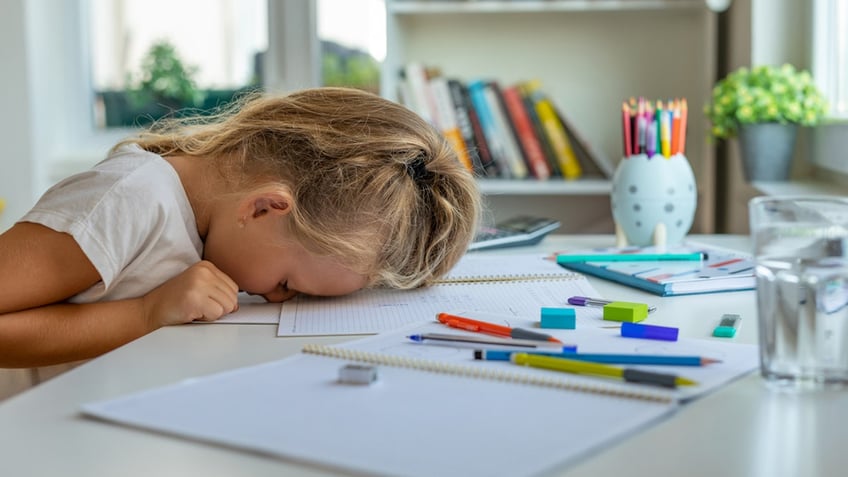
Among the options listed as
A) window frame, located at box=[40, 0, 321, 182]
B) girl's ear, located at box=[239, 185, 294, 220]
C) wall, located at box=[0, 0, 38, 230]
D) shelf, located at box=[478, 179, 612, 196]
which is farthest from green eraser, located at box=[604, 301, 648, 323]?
wall, located at box=[0, 0, 38, 230]

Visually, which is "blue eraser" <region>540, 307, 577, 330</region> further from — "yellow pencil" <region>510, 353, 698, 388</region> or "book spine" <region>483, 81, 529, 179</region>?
"book spine" <region>483, 81, 529, 179</region>

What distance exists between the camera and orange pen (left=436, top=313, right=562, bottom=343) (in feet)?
2.61

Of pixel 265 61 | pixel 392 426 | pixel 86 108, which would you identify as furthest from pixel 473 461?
→ pixel 86 108

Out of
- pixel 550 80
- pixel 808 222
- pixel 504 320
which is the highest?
pixel 550 80

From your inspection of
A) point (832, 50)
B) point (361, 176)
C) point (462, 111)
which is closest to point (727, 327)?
point (361, 176)

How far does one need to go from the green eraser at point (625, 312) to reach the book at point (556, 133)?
156 cm

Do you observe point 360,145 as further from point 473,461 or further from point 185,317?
point 473,461

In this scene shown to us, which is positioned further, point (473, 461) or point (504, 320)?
point (504, 320)

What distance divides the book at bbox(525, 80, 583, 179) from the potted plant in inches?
19.4

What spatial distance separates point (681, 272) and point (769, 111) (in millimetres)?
908

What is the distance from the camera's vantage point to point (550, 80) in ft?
8.46

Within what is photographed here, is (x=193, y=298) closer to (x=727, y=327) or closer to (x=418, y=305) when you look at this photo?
(x=418, y=305)

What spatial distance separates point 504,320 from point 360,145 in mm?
291

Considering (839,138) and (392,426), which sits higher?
(839,138)
